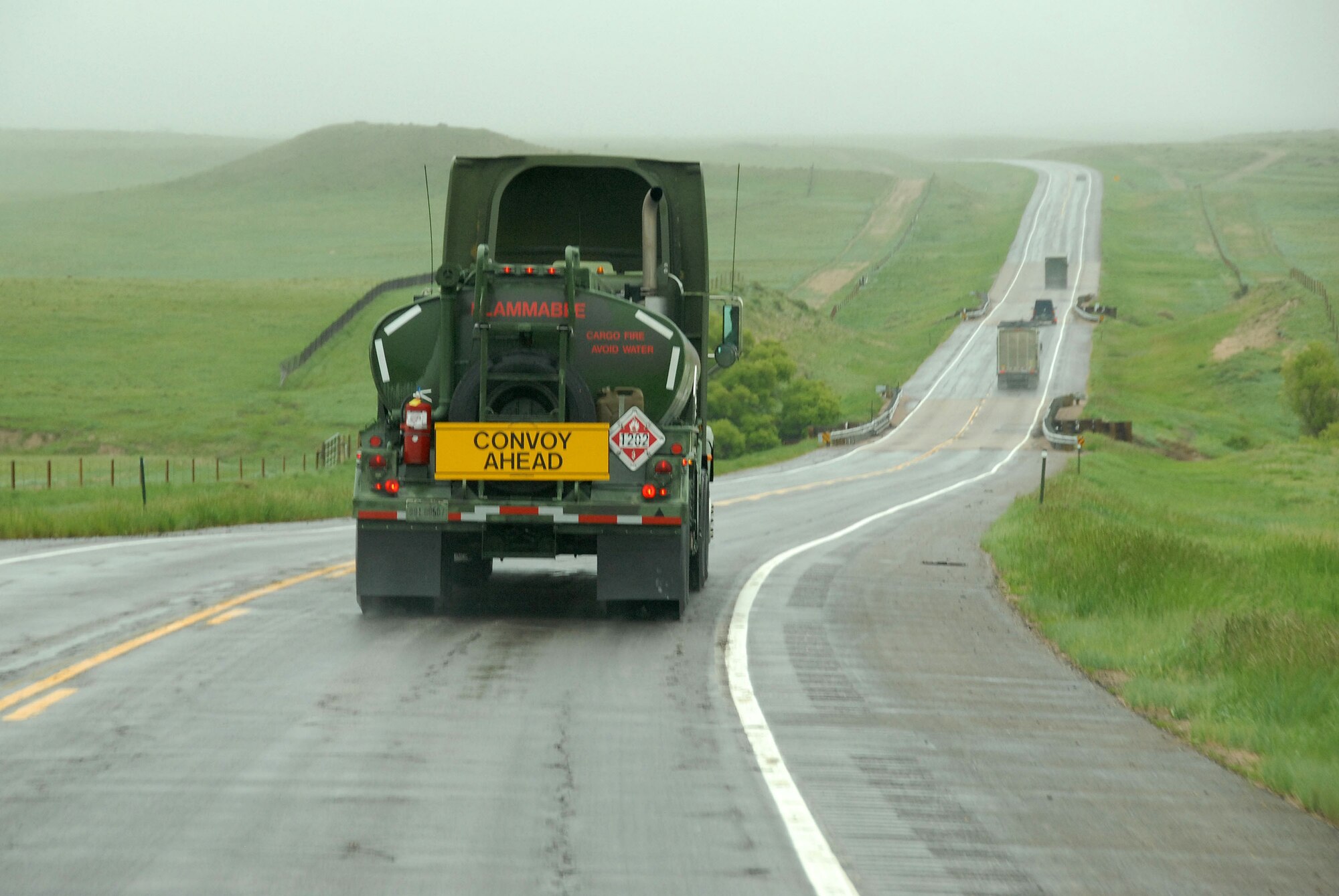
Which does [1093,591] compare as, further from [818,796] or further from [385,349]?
[818,796]

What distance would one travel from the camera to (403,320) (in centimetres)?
1282

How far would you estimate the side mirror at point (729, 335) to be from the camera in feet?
50.0

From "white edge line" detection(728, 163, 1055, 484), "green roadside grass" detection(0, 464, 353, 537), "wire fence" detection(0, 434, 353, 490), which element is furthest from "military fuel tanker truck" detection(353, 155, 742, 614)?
"white edge line" detection(728, 163, 1055, 484)

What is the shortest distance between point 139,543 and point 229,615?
805 cm

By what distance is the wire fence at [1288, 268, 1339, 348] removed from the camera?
278ft

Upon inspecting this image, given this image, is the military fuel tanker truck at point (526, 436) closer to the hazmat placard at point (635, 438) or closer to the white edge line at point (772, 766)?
the hazmat placard at point (635, 438)

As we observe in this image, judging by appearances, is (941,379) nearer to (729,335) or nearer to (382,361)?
(729,335)

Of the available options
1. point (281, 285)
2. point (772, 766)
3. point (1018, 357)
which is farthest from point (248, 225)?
point (772, 766)

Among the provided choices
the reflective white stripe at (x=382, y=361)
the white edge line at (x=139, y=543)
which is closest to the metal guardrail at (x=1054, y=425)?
the white edge line at (x=139, y=543)

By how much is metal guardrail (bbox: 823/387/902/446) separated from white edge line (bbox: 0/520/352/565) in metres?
41.7

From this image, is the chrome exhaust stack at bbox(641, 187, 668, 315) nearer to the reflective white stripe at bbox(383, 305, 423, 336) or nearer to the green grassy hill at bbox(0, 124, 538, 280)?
the reflective white stripe at bbox(383, 305, 423, 336)

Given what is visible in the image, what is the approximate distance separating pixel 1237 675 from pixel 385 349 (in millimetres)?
7061

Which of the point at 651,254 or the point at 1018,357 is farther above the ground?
the point at 651,254

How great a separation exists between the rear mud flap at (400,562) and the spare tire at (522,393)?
1044 mm
